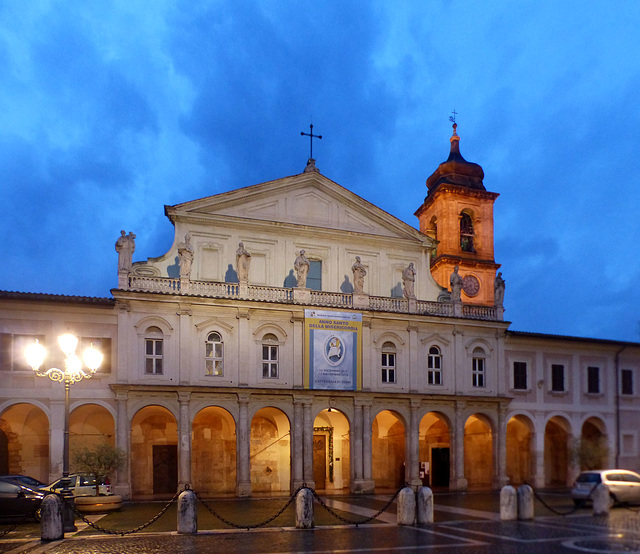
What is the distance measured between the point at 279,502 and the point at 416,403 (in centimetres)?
856

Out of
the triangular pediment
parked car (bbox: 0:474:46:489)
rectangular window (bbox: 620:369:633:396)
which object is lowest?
parked car (bbox: 0:474:46:489)

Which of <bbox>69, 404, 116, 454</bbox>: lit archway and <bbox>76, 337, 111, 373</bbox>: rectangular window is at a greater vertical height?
<bbox>76, 337, 111, 373</bbox>: rectangular window

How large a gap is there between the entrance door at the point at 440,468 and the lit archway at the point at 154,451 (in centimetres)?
1389

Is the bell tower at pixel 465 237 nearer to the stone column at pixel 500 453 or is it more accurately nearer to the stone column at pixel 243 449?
the stone column at pixel 500 453

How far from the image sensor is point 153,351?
2773 cm

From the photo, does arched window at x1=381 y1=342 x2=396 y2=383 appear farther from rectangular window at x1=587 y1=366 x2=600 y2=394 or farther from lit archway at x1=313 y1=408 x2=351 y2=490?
rectangular window at x1=587 y1=366 x2=600 y2=394

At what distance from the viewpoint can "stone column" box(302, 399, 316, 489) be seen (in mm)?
28500

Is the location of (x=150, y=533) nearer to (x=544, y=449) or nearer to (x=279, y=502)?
(x=279, y=502)

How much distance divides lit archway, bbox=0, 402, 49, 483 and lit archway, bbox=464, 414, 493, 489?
20736 millimetres

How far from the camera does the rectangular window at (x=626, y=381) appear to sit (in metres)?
36.8

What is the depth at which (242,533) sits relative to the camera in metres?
17.1

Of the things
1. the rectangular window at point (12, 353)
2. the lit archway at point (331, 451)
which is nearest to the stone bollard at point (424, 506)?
the lit archway at point (331, 451)

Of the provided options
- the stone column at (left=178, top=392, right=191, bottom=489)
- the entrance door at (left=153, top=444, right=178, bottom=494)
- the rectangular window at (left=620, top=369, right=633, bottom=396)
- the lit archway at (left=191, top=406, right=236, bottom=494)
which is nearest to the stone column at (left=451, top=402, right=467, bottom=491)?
the lit archway at (left=191, top=406, right=236, bottom=494)

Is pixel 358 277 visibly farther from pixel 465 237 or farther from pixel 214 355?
pixel 465 237
